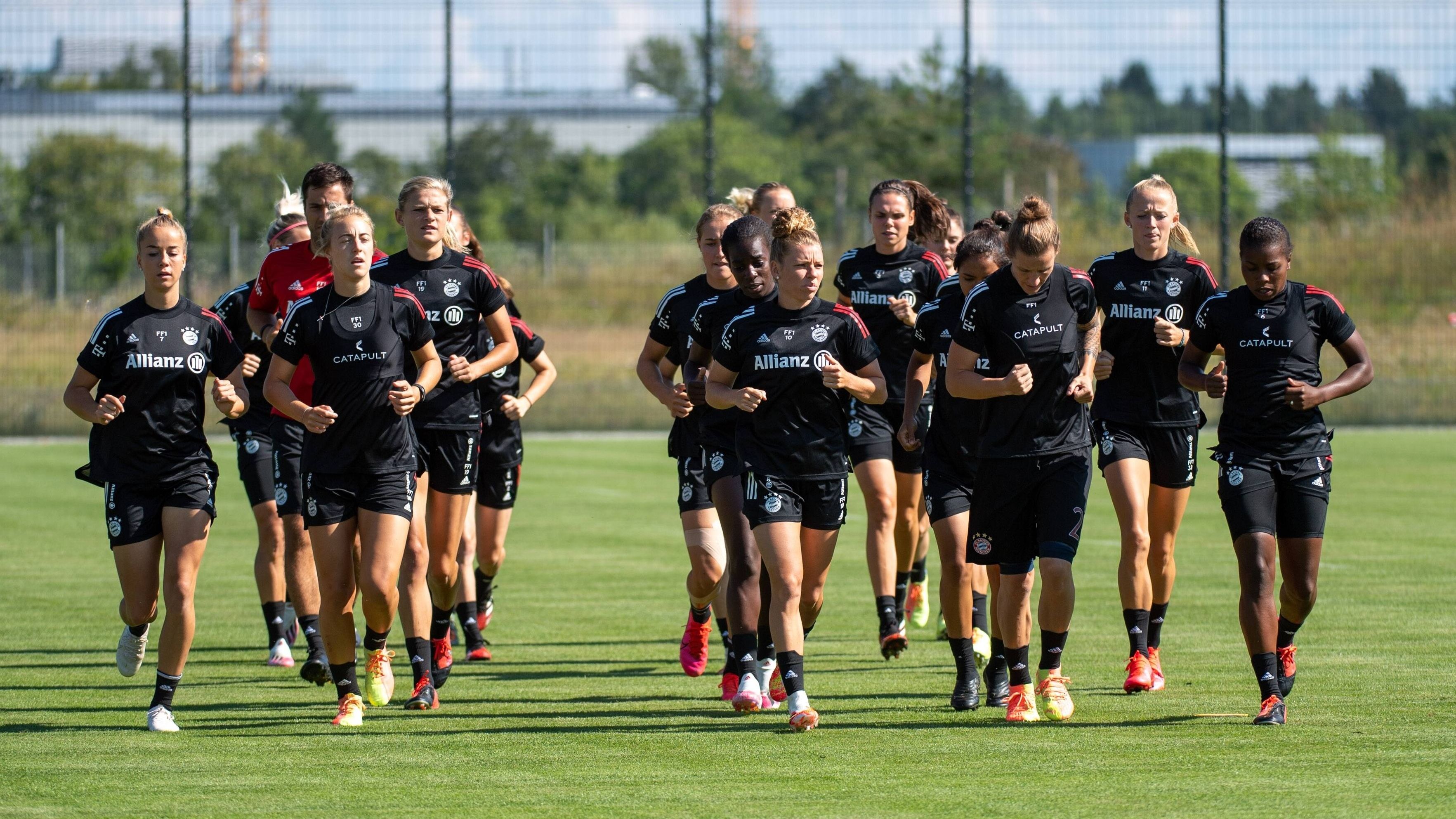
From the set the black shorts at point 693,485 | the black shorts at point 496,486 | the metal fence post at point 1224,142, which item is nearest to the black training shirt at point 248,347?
the black shorts at point 496,486

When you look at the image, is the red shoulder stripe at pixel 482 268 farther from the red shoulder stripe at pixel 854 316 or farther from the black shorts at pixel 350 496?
the red shoulder stripe at pixel 854 316

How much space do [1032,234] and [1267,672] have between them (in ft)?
6.24

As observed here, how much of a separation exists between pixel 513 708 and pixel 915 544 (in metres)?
2.75

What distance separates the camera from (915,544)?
30.8 feet

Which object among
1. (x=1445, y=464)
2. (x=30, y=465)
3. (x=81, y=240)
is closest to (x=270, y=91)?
(x=81, y=240)

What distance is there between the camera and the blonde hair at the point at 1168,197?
7738 millimetres

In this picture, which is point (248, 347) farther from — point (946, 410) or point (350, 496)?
point (946, 410)

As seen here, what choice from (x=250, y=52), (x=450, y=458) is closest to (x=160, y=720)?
(x=450, y=458)

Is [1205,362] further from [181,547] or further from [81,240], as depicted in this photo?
[81,240]

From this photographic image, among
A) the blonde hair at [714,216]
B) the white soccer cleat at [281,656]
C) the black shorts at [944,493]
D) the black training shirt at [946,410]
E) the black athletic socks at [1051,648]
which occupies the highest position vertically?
the blonde hair at [714,216]

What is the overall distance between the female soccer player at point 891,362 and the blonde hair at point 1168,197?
119cm

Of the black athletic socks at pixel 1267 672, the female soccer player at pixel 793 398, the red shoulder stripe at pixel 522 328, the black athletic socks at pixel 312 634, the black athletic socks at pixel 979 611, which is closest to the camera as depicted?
the black athletic socks at pixel 1267 672

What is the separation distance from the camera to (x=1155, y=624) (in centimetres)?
784

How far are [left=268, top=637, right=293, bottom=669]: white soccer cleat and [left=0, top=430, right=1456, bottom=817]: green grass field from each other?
0.25 ft
